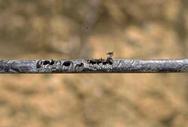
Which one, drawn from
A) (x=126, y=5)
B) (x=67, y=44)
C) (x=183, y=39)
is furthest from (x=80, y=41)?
(x=183, y=39)

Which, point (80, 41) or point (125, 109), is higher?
point (80, 41)

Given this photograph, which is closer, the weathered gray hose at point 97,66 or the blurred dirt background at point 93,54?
the weathered gray hose at point 97,66

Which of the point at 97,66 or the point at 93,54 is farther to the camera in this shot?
the point at 93,54

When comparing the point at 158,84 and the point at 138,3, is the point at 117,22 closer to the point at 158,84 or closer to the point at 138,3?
the point at 138,3

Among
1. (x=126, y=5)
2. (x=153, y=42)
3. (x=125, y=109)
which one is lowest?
(x=125, y=109)

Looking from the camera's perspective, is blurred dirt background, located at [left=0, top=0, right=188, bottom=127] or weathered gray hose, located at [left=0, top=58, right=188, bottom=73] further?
blurred dirt background, located at [left=0, top=0, right=188, bottom=127]
